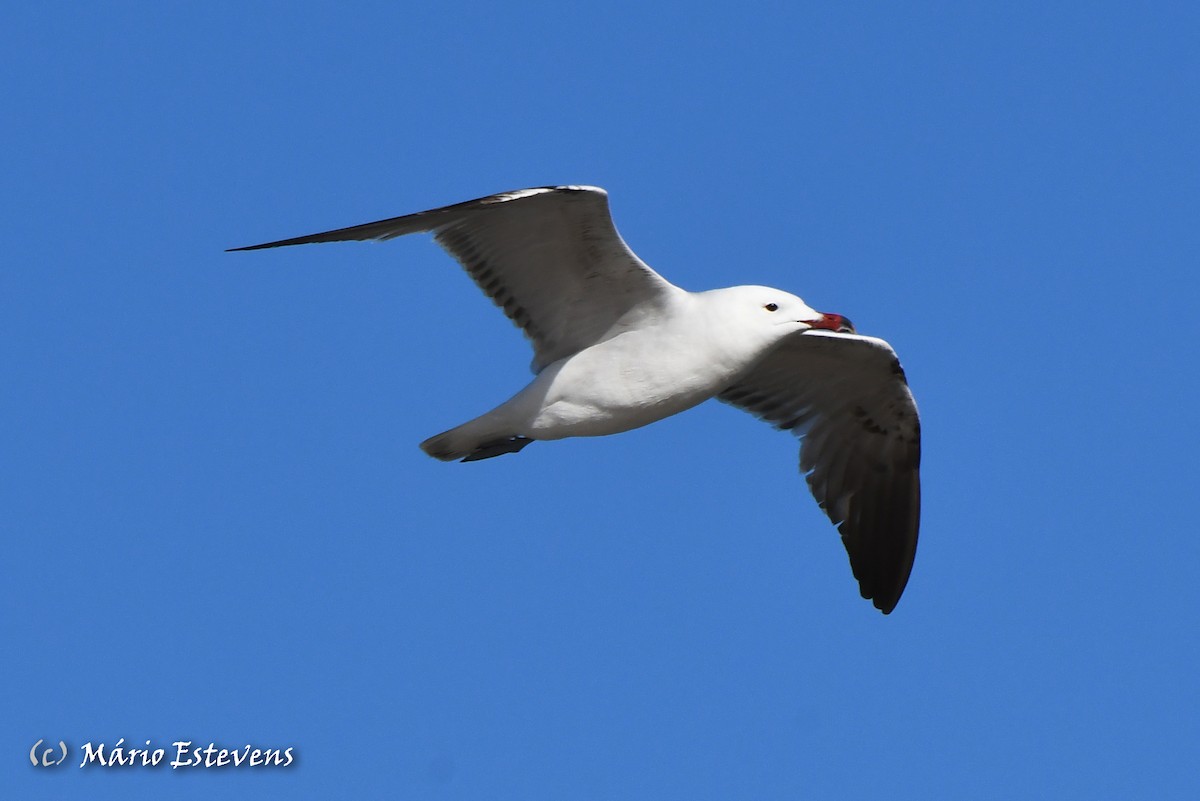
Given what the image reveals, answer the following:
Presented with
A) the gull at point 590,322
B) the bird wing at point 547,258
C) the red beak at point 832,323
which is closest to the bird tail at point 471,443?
the gull at point 590,322

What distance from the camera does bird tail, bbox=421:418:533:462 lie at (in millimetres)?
9742

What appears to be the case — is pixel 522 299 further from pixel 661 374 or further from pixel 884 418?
pixel 884 418

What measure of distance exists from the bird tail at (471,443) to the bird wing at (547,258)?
20.1 inches

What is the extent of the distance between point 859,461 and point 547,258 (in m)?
3.17

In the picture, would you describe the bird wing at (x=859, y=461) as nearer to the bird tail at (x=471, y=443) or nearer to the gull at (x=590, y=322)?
the gull at (x=590, y=322)

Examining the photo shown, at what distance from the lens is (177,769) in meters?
8.91

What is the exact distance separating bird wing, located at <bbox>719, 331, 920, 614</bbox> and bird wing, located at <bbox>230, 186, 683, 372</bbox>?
75.2 inches

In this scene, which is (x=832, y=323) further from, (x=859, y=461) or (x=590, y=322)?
(x=859, y=461)

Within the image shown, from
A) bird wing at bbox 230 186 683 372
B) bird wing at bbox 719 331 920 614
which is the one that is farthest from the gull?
bird wing at bbox 719 331 920 614

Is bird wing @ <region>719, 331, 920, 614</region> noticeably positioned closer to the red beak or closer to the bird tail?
the red beak

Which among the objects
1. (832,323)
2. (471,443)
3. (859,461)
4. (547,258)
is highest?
(547,258)

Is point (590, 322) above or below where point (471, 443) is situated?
above

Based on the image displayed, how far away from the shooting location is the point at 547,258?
9.19 m

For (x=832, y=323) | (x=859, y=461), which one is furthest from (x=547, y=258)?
(x=859, y=461)
